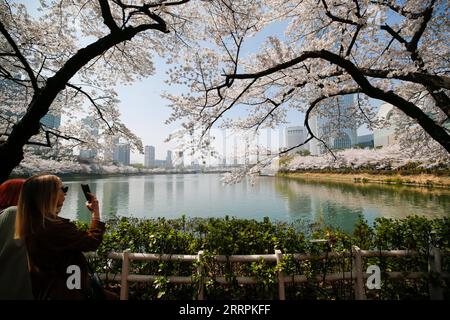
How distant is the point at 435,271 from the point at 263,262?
6.97ft

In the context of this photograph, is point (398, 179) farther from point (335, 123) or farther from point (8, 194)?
point (8, 194)

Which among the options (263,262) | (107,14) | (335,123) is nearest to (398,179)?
(335,123)

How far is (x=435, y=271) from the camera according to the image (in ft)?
8.75

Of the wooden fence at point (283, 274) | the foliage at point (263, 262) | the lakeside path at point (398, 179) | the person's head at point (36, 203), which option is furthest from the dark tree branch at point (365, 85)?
the lakeside path at point (398, 179)

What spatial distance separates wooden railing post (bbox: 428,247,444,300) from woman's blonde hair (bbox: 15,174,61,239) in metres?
3.97

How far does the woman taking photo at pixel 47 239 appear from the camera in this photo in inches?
48.4

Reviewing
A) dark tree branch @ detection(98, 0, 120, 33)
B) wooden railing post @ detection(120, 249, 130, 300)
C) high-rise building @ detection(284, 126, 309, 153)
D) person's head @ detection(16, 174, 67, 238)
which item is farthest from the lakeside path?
person's head @ detection(16, 174, 67, 238)

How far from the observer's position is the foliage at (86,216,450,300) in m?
2.66

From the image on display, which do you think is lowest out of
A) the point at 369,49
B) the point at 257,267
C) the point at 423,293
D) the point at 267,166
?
the point at 423,293

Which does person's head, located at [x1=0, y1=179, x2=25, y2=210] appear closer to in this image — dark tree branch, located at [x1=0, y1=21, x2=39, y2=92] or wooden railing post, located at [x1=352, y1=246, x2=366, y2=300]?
dark tree branch, located at [x1=0, y1=21, x2=39, y2=92]

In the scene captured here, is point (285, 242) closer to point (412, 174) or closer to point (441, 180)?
point (441, 180)

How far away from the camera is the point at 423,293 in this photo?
282cm
